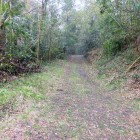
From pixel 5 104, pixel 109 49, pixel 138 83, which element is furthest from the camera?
pixel 109 49

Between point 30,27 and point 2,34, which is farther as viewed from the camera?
point 30,27

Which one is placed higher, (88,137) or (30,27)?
(30,27)

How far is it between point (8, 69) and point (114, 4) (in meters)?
7.60

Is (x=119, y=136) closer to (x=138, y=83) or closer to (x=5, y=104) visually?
(x=5, y=104)

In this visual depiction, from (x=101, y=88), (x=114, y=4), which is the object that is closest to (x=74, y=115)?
(x=101, y=88)

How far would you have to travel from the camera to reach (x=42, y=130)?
5.35 m

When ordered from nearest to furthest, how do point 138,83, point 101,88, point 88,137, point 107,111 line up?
point 88,137, point 107,111, point 138,83, point 101,88

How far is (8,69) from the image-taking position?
10.5 metres

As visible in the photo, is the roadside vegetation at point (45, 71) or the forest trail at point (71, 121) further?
the roadside vegetation at point (45, 71)

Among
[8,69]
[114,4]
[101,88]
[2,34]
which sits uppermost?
[114,4]

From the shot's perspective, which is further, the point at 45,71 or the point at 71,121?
the point at 45,71

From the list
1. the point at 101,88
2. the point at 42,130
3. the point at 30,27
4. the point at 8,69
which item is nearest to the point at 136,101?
the point at 101,88

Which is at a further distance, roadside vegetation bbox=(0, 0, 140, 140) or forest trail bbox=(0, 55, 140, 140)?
roadside vegetation bbox=(0, 0, 140, 140)

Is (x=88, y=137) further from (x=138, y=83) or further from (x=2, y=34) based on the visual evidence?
(x=2, y=34)
